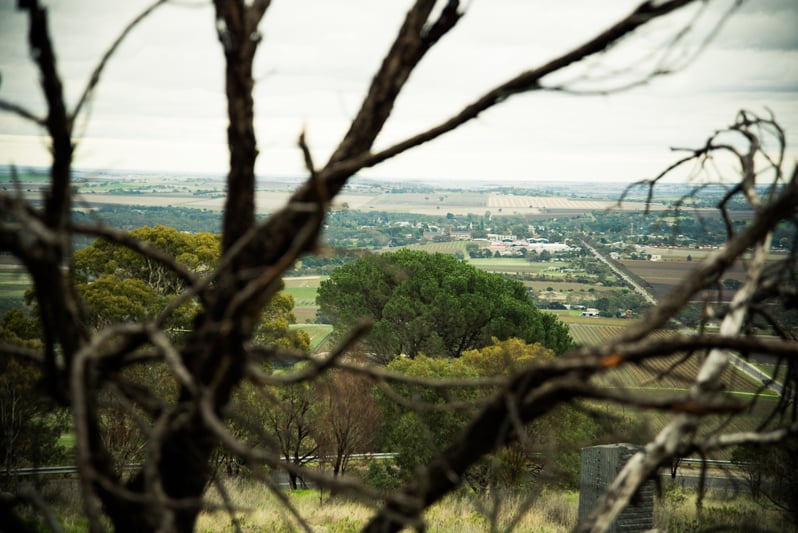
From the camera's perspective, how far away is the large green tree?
25.6m

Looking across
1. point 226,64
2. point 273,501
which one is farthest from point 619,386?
point 273,501

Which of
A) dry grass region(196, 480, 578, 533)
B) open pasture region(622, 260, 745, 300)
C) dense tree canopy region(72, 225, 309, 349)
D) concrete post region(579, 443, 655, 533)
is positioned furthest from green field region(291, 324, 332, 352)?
concrete post region(579, 443, 655, 533)

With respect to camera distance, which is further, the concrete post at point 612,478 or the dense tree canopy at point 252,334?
the concrete post at point 612,478

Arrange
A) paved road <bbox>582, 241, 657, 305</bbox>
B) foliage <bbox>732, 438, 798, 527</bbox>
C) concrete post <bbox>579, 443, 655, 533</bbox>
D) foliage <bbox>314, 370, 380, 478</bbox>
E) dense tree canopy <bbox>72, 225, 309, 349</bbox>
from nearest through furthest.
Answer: concrete post <bbox>579, 443, 655, 533</bbox>
foliage <bbox>732, 438, 798, 527</bbox>
foliage <bbox>314, 370, 380, 478</bbox>
dense tree canopy <bbox>72, 225, 309, 349</bbox>
paved road <bbox>582, 241, 657, 305</bbox>

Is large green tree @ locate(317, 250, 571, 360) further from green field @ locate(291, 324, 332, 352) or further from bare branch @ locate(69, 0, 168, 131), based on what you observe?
bare branch @ locate(69, 0, 168, 131)

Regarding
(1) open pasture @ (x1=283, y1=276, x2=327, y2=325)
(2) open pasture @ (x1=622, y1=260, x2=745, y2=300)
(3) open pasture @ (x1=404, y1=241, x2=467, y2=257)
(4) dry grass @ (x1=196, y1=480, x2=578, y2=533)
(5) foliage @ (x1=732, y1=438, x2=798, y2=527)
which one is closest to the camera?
(4) dry grass @ (x1=196, y1=480, x2=578, y2=533)

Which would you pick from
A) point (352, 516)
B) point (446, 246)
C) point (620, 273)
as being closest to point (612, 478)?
point (352, 516)

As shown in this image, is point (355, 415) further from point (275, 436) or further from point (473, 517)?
point (473, 517)

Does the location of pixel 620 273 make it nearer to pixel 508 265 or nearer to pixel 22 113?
pixel 508 265

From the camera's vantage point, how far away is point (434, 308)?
26.0 m

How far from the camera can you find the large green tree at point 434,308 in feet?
84.1

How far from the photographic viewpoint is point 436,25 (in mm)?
2229

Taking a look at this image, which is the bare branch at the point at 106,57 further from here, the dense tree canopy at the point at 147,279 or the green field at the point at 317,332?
the green field at the point at 317,332

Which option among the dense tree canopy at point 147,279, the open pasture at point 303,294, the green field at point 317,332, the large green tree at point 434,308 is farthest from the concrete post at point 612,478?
the open pasture at point 303,294
